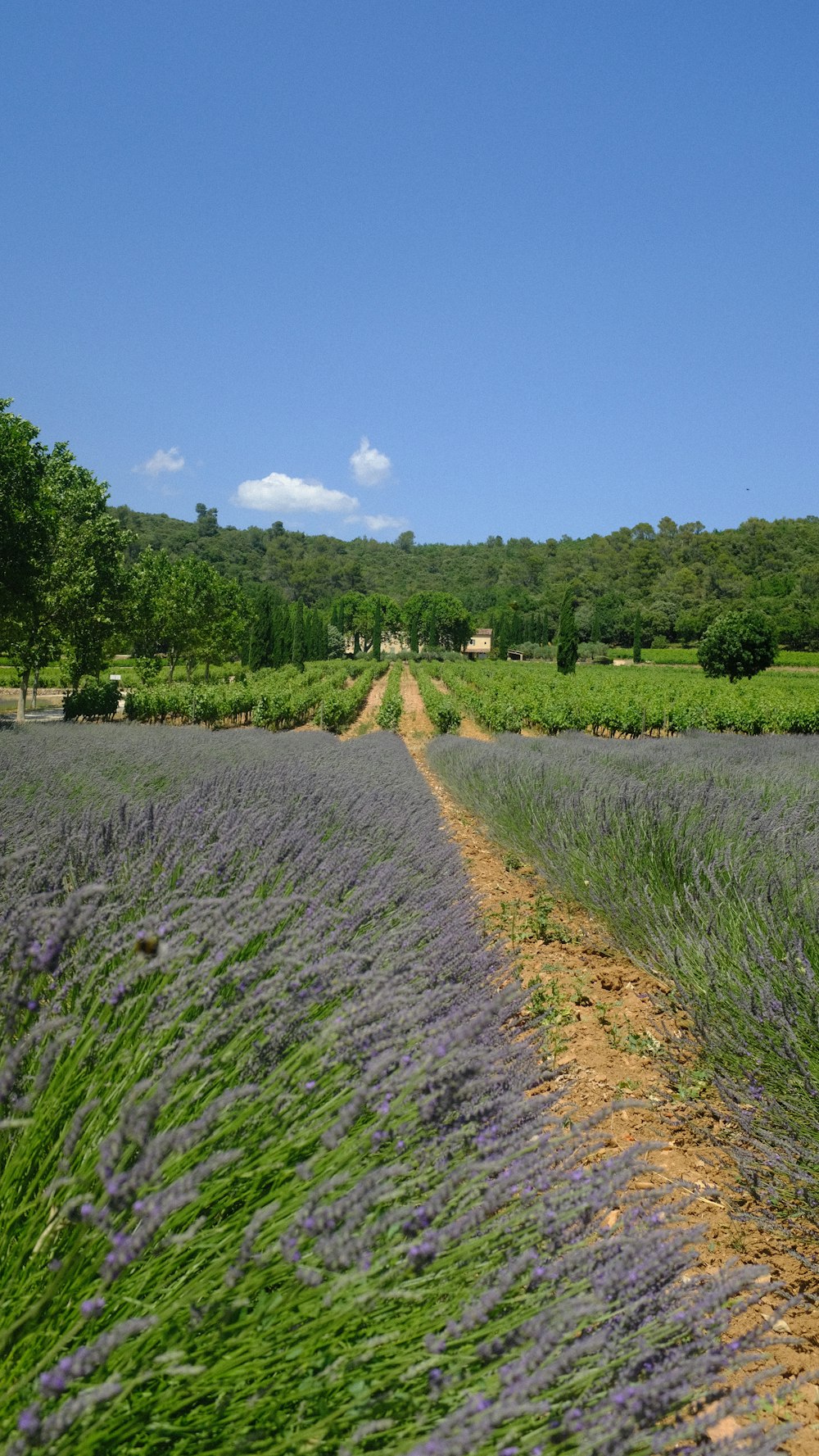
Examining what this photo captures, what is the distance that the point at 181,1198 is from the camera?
0.77 m

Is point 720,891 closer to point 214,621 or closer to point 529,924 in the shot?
point 529,924

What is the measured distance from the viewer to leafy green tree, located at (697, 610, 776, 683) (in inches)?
1273

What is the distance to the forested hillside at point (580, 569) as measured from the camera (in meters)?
77.6

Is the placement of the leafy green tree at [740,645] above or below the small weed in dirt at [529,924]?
above

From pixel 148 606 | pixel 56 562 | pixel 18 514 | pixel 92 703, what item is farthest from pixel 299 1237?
pixel 148 606

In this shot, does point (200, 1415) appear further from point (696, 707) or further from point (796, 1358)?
point (696, 707)

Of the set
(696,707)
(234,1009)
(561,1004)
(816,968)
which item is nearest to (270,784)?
(561,1004)

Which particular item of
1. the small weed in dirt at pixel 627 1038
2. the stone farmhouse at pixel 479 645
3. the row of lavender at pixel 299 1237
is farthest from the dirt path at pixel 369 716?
the stone farmhouse at pixel 479 645

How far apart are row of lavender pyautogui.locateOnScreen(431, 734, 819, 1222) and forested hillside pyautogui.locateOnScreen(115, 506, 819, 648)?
63.7 m

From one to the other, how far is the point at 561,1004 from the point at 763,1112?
1.38 metres

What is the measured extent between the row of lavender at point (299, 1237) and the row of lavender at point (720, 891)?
114cm

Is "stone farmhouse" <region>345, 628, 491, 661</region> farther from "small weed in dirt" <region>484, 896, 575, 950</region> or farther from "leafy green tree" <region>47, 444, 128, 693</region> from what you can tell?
"small weed in dirt" <region>484, 896, 575, 950</region>

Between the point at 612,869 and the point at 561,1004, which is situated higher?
the point at 612,869

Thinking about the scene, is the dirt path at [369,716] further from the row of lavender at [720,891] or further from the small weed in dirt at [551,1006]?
the small weed in dirt at [551,1006]
